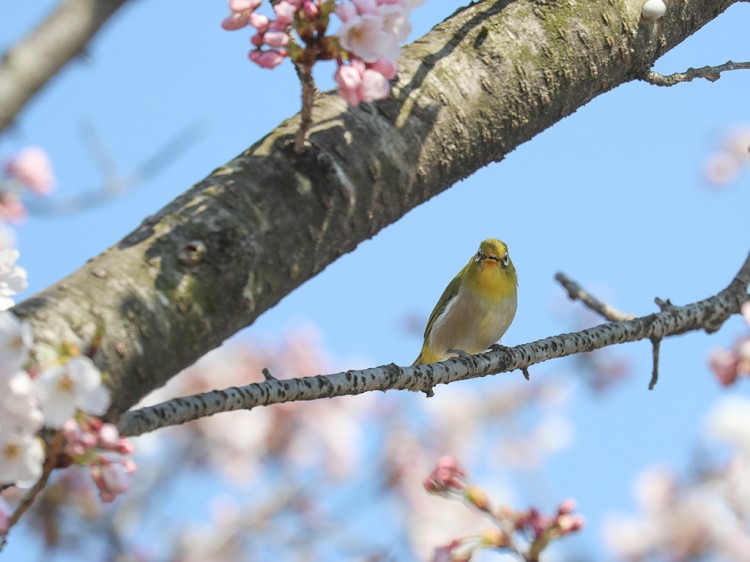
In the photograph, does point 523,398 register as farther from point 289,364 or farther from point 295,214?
point 295,214

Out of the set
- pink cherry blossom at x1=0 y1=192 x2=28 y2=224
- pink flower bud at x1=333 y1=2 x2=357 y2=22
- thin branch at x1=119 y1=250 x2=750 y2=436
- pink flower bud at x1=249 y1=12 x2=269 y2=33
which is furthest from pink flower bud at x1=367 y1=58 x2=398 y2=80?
pink cherry blossom at x1=0 y1=192 x2=28 y2=224

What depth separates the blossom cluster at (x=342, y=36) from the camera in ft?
5.88

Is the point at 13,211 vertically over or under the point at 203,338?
over

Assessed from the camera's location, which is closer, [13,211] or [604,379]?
[13,211]

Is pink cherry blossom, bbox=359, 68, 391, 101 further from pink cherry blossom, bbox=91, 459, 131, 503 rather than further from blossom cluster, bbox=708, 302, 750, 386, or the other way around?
blossom cluster, bbox=708, 302, 750, 386

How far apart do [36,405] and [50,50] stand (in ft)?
2.21

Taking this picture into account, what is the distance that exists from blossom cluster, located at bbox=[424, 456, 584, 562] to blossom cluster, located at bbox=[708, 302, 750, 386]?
3.78ft

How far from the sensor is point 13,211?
4238 mm

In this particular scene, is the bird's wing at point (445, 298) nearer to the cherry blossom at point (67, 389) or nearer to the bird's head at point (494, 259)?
the bird's head at point (494, 259)

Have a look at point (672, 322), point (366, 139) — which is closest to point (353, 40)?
point (366, 139)

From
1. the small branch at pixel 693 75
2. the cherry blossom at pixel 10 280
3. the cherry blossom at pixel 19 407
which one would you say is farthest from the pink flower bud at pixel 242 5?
the small branch at pixel 693 75

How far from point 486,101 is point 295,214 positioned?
0.63m

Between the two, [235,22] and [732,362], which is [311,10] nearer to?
[235,22]

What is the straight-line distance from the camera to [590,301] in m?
3.80
